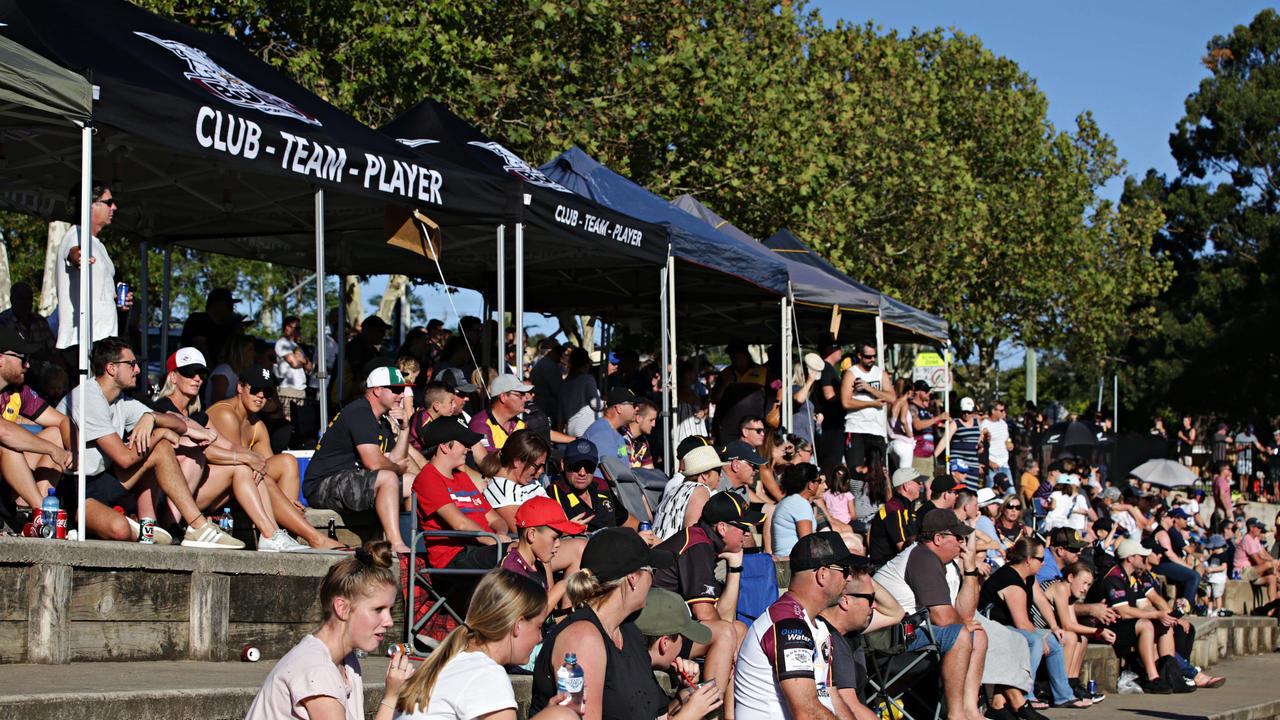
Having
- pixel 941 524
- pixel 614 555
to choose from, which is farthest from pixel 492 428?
pixel 614 555

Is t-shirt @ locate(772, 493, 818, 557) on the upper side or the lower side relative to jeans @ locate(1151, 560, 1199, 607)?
upper

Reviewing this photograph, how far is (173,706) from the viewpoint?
236 inches

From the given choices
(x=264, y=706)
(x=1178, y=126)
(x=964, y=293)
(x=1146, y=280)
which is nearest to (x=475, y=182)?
(x=264, y=706)

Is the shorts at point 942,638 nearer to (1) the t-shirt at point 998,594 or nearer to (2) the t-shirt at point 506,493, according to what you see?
(1) the t-shirt at point 998,594

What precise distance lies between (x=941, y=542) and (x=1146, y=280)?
38.3m

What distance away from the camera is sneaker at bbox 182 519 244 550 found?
7.83 meters

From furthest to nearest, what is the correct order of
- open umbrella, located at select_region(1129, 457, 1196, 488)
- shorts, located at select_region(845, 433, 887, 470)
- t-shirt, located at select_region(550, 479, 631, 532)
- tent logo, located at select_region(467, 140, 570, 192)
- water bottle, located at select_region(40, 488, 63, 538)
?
A: open umbrella, located at select_region(1129, 457, 1196, 488) < shorts, located at select_region(845, 433, 887, 470) < tent logo, located at select_region(467, 140, 570, 192) < t-shirt, located at select_region(550, 479, 631, 532) < water bottle, located at select_region(40, 488, 63, 538)

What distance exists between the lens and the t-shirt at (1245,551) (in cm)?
2314

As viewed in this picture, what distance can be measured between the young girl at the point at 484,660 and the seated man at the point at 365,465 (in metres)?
3.35

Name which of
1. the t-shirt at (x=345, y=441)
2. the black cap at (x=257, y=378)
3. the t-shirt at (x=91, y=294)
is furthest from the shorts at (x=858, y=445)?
the t-shirt at (x=91, y=294)

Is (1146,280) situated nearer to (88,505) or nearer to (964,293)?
(964,293)

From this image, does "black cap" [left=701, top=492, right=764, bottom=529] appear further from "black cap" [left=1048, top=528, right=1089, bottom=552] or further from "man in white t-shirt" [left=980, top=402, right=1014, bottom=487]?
"man in white t-shirt" [left=980, top=402, right=1014, bottom=487]

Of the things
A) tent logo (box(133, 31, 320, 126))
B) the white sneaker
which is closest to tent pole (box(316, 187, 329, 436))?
tent logo (box(133, 31, 320, 126))

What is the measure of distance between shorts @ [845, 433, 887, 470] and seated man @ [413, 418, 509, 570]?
27.3 ft
